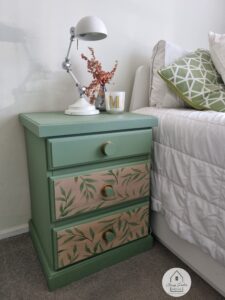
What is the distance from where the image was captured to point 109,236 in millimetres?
959

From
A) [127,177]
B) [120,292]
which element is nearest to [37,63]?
[127,177]

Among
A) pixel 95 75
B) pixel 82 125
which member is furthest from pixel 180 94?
pixel 82 125

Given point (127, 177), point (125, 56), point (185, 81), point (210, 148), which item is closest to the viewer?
point (210, 148)

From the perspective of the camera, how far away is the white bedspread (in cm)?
79

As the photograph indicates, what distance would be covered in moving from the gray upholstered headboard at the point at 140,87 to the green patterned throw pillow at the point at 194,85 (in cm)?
24

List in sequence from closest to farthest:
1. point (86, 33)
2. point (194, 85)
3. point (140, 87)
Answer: point (86, 33)
point (194, 85)
point (140, 87)

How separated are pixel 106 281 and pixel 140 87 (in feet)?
3.25

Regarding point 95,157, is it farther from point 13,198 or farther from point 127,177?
point 13,198

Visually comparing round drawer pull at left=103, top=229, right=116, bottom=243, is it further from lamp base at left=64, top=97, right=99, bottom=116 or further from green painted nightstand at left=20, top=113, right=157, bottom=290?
lamp base at left=64, top=97, right=99, bottom=116

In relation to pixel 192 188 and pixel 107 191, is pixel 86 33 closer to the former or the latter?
pixel 107 191

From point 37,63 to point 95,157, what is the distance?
1.94ft

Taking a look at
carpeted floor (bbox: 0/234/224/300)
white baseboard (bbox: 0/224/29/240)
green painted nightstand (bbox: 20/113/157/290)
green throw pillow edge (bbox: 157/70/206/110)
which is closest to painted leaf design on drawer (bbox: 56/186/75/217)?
green painted nightstand (bbox: 20/113/157/290)

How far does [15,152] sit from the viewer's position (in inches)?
45.7

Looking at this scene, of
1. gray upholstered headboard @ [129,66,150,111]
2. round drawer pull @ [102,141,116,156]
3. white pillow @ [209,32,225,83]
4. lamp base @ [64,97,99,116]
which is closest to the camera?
round drawer pull @ [102,141,116,156]
